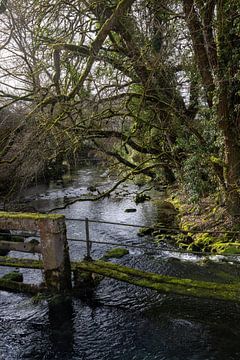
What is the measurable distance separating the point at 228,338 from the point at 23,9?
8.52 meters

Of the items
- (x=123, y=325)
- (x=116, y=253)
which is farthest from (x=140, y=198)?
(x=123, y=325)

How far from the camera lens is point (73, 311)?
297 inches

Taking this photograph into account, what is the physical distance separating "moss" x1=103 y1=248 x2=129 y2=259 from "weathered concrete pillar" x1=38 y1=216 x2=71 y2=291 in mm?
4131

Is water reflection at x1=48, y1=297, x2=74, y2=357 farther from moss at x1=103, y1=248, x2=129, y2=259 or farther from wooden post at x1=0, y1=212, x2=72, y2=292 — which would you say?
moss at x1=103, y1=248, x2=129, y2=259

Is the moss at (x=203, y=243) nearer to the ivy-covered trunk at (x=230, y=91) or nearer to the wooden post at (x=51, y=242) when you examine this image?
the ivy-covered trunk at (x=230, y=91)

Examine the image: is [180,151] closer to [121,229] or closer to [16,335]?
→ [121,229]

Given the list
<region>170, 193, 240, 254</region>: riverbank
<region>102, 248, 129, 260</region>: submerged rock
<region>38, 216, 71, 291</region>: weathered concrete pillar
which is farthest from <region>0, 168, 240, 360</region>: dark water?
<region>102, 248, 129, 260</region>: submerged rock

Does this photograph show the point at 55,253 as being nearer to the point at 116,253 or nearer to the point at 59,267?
the point at 59,267

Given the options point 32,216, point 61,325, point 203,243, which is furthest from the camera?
point 203,243

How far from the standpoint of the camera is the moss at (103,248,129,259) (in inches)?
457

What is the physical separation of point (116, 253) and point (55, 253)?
4738mm

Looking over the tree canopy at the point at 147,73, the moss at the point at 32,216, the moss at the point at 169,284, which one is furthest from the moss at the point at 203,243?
the moss at the point at 32,216

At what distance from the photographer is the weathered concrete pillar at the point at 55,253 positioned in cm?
721

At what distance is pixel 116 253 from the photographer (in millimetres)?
11766
